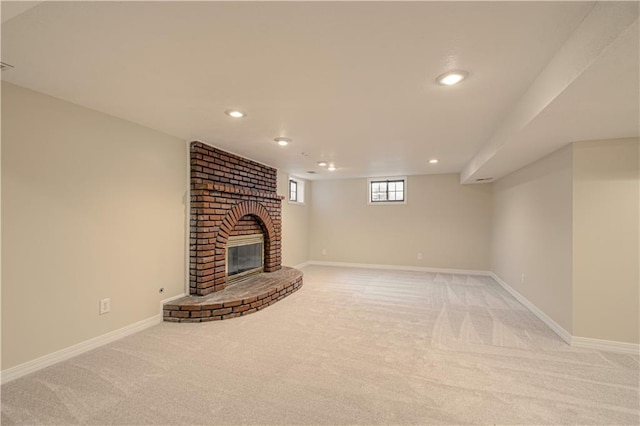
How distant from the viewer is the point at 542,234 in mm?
3320

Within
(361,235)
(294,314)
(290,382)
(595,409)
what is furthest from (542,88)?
(361,235)

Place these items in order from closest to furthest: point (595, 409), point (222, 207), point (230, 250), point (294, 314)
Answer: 1. point (595, 409)
2. point (294, 314)
3. point (222, 207)
4. point (230, 250)

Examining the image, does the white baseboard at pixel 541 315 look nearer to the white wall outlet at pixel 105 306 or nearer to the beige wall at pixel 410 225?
the beige wall at pixel 410 225

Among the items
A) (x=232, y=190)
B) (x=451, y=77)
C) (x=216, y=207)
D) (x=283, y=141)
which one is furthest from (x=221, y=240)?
(x=451, y=77)

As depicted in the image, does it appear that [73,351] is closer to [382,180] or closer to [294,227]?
[294,227]

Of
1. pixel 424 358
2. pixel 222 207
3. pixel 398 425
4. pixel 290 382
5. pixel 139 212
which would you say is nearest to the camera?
pixel 398 425

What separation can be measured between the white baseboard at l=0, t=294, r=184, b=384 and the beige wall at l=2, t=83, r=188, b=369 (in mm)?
47

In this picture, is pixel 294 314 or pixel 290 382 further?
pixel 294 314


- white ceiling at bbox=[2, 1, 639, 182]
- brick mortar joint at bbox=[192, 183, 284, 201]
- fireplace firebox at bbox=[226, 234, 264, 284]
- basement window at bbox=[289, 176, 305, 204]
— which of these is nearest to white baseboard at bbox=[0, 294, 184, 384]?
fireplace firebox at bbox=[226, 234, 264, 284]

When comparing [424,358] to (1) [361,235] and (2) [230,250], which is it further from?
(1) [361,235]

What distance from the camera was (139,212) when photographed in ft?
9.58

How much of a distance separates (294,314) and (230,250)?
1464mm

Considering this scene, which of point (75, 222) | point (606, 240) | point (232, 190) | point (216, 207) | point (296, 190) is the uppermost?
point (296, 190)

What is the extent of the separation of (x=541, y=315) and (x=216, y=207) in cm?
422
